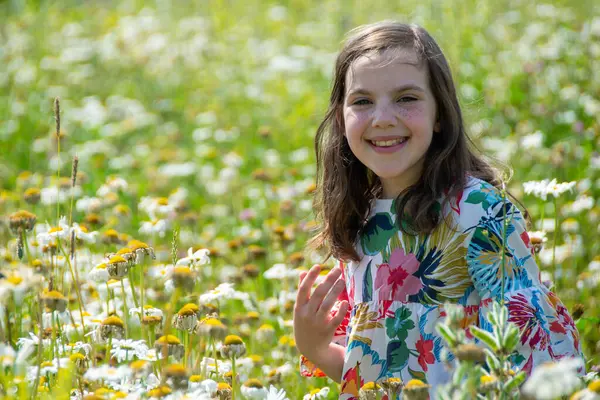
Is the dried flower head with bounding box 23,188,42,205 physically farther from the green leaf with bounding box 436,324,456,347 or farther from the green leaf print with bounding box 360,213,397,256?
the green leaf with bounding box 436,324,456,347

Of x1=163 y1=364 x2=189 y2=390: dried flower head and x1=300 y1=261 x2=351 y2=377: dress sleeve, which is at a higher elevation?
x1=163 y1=364 x2=189 y2=390: dried flower head

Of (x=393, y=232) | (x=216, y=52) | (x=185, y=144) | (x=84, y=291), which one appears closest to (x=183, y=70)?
(x=216, y=52)

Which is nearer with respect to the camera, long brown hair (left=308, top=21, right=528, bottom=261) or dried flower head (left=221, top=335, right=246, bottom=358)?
dried flower head (left=221, top=335, right=246, bottom=358)

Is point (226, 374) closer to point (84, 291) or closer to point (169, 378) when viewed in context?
point (169, 378)

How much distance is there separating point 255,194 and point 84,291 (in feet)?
6.66

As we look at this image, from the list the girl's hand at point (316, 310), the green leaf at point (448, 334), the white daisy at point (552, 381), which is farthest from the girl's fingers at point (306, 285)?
the white daisy at point (552, 381)

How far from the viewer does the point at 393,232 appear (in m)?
2.16

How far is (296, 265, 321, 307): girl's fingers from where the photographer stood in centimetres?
198

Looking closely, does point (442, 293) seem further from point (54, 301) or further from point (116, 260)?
point (54, 301)

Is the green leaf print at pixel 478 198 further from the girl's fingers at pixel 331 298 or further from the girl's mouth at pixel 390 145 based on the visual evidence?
the girl's fingers at pixel 331 298

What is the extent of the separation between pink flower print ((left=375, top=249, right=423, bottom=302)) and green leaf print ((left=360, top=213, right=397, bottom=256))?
6 cm

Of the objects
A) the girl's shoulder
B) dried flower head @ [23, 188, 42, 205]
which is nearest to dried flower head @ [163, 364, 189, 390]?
the girl's shoulder

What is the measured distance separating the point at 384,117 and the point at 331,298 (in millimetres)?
456

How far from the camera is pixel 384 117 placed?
2.05 metres
